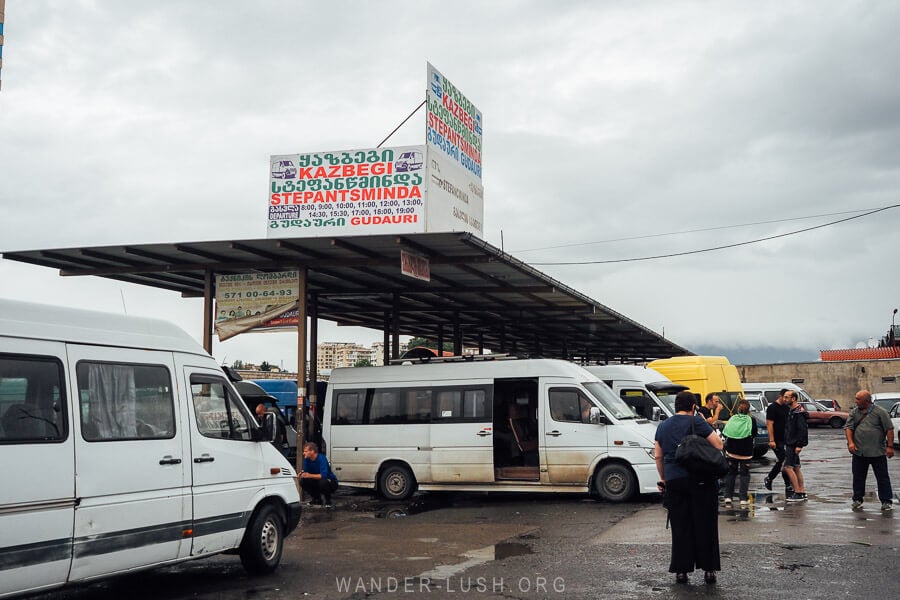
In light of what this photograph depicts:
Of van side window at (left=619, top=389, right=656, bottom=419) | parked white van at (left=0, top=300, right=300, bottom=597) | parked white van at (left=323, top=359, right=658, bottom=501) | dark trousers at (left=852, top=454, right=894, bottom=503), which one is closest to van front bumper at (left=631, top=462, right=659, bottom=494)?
parked white van at (left=323, top=359, right=658, bottom=501)

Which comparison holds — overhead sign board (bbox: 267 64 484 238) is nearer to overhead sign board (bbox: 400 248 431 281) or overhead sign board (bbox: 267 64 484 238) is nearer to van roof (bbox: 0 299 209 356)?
overhead sign board (bbox: 400 248 431 281)

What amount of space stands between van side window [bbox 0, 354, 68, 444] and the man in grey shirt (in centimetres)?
1014

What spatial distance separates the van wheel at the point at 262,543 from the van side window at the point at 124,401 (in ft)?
4.82

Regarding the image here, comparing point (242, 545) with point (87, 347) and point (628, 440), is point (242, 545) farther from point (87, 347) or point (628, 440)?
point (628, 440)

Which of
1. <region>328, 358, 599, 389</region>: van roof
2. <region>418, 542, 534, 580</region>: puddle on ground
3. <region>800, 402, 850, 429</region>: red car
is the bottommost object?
<region>418, 542, 534, 580</region>: puddle on ground

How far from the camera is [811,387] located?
56.2 metres

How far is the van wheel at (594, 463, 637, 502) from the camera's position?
1466 cm

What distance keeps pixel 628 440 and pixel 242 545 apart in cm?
768

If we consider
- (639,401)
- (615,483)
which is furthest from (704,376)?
(615,483)

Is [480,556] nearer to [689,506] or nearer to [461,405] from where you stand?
[689,506]

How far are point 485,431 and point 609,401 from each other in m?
2.22

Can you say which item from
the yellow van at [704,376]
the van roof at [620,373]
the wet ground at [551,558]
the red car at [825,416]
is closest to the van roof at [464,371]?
the wet ground at [551,558]

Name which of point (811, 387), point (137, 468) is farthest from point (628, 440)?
point (811, 387)

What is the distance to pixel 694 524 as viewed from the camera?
784 centimetres
